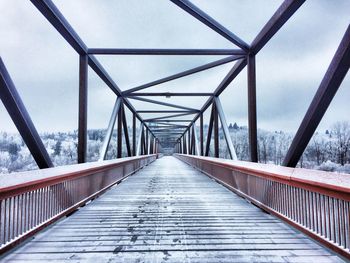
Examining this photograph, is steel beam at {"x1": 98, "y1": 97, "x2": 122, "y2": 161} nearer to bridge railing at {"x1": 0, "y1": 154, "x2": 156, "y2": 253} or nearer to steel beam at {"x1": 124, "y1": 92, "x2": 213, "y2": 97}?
steel beam at {"x1": 124, "y1": 92, "x2": 213, "y2": 97}

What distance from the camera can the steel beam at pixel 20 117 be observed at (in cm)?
358

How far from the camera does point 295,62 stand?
6066 mm

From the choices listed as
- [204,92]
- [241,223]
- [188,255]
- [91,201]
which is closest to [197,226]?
[241,223]

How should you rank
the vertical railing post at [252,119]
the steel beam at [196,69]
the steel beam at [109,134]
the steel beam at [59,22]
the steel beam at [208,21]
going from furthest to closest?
the steel beam at [109,134] < the steel beam at [196,69] < the vertical railing post at [252,119] < the steel beam at [208,21] < the steel beam at [59,22]

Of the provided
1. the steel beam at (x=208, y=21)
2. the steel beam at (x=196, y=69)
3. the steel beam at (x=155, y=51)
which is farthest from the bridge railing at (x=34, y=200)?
the steel beam at (x=196, y=69)

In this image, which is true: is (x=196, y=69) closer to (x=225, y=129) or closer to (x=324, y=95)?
(x=225, y=129)

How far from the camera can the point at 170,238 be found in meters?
3.02

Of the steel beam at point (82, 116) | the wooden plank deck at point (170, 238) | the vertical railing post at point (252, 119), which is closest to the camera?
the wooden plank deck at point (170, 238)

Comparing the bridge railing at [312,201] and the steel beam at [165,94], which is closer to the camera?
the bridge railing at [312,201]

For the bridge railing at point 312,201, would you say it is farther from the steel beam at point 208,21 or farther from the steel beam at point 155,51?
the steel beam at point 155,51

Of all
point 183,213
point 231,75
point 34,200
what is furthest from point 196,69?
point 34,200

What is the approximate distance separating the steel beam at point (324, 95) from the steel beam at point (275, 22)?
1.96 m

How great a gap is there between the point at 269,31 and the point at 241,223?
401cm

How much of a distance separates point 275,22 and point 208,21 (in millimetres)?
1411
